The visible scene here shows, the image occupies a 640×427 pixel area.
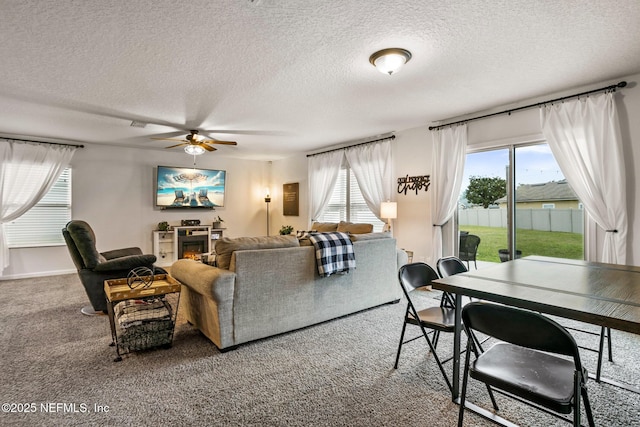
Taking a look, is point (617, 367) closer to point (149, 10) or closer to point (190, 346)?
point (190, 346)

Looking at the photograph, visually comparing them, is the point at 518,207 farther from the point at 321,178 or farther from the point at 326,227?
the point at 321,178

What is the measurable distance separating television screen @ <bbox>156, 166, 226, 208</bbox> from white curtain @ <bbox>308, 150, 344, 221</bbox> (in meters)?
2.18

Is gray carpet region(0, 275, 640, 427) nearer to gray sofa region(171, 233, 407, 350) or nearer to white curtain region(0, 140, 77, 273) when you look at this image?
gray sofa region(171, 233, 407, 350)

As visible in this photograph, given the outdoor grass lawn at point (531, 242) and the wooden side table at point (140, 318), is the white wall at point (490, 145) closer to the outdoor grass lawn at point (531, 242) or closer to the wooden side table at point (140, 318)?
the outdoor grass lawn at point (531, 242)

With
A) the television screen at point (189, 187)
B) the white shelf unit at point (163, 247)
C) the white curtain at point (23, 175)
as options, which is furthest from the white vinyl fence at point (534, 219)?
the white curtain at point (23, 175)

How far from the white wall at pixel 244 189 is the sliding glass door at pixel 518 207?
0.97 feet

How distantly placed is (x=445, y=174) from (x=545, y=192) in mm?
1230

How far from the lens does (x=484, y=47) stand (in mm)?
2592

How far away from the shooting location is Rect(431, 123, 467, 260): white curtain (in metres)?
4.45

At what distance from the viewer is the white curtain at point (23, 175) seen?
206 inches

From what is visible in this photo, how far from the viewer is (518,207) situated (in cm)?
405

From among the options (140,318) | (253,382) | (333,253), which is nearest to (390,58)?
(333,253)

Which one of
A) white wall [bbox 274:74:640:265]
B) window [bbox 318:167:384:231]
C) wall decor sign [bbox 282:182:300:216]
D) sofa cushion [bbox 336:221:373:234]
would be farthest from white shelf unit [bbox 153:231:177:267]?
white wall [bbox 274:74:640:265]

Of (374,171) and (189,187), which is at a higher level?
(374,171)
